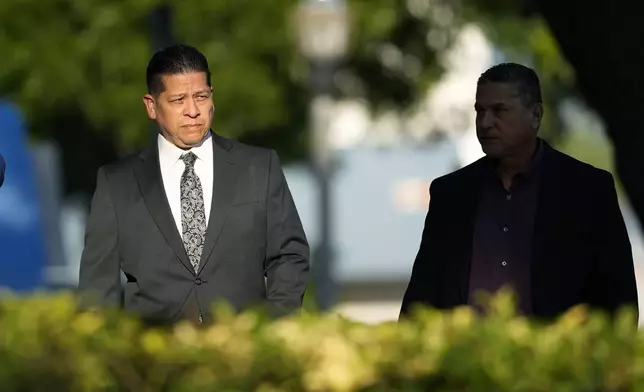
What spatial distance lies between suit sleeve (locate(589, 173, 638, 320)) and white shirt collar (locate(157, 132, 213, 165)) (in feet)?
4.71

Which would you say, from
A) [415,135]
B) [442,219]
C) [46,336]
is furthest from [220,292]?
[415,135]

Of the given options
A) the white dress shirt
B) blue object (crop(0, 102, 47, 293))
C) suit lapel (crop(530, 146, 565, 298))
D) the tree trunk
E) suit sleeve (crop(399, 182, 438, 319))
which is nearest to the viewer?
the white dress shirt

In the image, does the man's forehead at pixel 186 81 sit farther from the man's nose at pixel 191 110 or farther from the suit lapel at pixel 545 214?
the suit lapel at pixel 545 214

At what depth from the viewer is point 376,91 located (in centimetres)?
2948

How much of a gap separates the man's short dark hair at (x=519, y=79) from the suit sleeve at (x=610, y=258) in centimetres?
39

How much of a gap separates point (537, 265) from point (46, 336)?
2797mm

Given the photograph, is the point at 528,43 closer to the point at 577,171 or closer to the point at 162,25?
the point at 162,25

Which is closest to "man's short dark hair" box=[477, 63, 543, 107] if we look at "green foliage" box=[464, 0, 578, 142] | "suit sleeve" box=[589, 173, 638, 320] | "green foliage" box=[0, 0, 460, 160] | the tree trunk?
"suit sleeve" box=[589, 173, 638, 320]

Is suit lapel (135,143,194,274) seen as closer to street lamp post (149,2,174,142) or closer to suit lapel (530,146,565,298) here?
suit lapel (530,146,565,298)

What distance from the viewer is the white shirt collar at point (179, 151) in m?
6.28

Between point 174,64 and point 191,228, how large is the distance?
561 millimetres

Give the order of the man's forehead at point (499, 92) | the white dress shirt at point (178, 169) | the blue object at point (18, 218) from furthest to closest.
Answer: the blue object at point (18, 218)
the man's forehead at point (499, 92)
the white dress shirt at point (178, 169)

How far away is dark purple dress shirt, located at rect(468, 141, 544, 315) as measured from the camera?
21.3 ft

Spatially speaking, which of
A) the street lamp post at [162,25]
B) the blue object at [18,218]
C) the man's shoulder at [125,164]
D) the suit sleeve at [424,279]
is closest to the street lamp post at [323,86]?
the blue object at [18,218]
